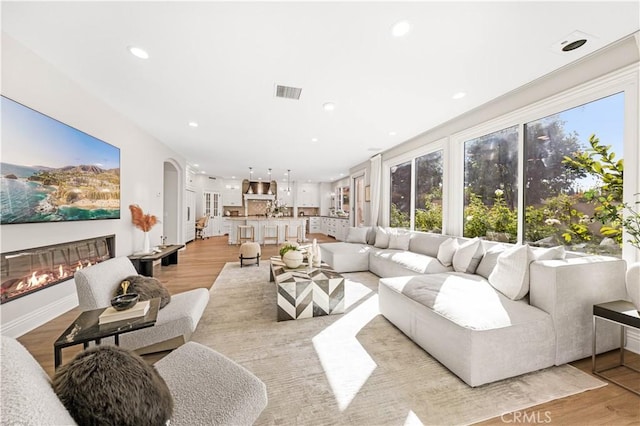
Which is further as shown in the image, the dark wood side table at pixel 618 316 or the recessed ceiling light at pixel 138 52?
the recessed ceiling light at pixel 138 52

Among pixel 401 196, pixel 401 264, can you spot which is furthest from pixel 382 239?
pixel 401 196

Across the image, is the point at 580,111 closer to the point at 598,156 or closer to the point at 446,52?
the point at 598,156

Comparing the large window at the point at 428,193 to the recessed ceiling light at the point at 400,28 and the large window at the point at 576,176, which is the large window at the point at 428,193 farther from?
the recessed ceiling light at the point at 400,28

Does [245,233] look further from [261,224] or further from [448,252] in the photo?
[448,252]

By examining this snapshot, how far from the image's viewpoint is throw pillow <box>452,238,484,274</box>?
3.08m

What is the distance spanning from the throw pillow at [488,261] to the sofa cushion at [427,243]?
0.91 meters

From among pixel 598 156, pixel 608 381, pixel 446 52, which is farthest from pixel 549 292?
pixel 446 52

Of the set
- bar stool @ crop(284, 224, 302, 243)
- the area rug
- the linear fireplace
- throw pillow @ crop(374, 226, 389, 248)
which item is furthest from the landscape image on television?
bar stool @ crop(284, 224, 302, 243)

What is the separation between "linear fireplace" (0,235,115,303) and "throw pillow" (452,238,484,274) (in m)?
4.78

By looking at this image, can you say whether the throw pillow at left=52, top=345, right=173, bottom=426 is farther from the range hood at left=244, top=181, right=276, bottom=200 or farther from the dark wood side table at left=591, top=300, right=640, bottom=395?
the range hood at left=244, top=181, right=276, bottom=200

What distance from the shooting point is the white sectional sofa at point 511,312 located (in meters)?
1.74

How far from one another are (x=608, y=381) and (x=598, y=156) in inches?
80.9

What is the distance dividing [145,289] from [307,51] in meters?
2.62

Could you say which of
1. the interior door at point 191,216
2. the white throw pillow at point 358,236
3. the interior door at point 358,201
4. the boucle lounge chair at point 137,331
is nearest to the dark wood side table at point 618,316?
the boucle lounge chair at point 137,331
